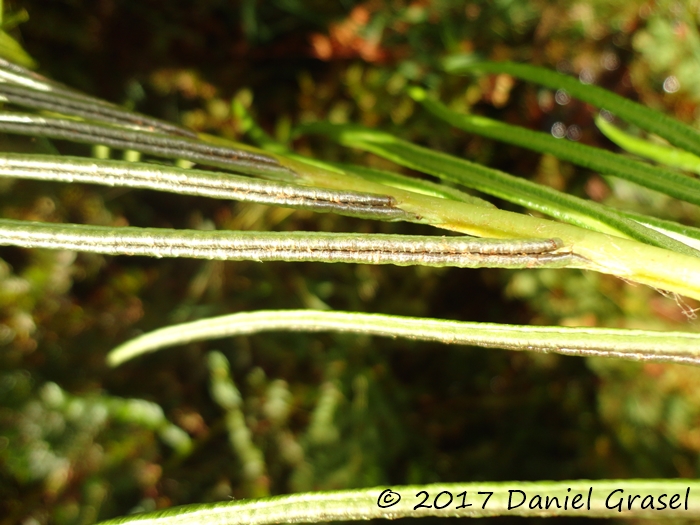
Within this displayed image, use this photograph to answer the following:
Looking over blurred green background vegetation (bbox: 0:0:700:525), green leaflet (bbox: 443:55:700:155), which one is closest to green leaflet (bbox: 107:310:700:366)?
green leaflet (bbox: 443:55:700:155)

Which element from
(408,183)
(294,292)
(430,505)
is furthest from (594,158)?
(294,292)

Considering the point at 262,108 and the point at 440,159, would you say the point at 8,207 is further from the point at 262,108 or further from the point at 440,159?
the point at 440,159

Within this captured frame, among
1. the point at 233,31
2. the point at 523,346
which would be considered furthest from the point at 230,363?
the point at 523,346

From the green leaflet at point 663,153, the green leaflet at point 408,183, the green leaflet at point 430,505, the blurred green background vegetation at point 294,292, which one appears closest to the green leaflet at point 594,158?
Result: the green leaflet at point 663,153

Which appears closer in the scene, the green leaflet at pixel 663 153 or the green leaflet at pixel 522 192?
the green leaflet at pixel 522 192

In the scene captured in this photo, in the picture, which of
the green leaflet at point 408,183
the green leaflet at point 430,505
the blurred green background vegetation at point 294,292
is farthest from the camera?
the blurred green background vegetation at point 294,292

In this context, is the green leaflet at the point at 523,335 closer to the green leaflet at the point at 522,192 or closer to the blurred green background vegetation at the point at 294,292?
the green leaflet at the point at 522,192
